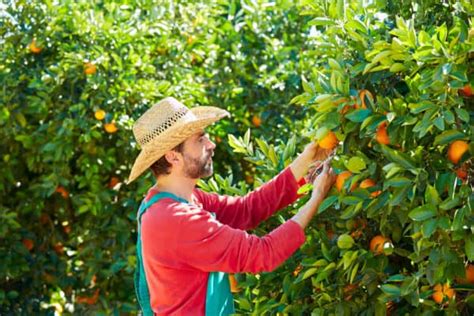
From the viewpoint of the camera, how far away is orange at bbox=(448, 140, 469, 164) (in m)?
2.71

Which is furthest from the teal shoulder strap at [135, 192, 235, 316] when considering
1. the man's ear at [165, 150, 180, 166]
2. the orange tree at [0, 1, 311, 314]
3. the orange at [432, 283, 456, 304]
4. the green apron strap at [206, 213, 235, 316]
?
the orange tree at [0, 1, 311, 314]

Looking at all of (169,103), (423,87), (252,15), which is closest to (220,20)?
(252,15)

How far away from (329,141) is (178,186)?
55 centimetres

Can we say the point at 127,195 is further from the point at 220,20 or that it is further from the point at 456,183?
the point at 456,183

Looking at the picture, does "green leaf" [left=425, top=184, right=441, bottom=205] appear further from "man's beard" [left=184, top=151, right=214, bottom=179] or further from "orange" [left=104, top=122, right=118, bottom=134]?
"orange" [left=104, top=122, right=118, bottom=134]

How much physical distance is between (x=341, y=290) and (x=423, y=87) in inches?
26.8

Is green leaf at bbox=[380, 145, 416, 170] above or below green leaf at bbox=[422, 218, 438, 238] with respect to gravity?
above

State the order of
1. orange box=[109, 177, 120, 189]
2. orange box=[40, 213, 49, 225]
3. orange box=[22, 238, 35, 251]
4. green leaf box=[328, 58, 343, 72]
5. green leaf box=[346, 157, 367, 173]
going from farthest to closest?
orange box=[40, 213, 49, 225] → orange box=[22, 238, 35, 251] → orange box=[109, 177, 120, 189] → green leaf box=[328, 58, 343, 72] → green leaf box=[346, 157, 367, 173]

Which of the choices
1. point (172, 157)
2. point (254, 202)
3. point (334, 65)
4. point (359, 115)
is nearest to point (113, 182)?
point (254, 202)

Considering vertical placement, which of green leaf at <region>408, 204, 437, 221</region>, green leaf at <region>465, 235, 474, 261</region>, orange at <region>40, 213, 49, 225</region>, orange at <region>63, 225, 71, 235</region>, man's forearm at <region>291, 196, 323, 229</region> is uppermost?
green leaf at <region>408, 204, 437, 221</region>

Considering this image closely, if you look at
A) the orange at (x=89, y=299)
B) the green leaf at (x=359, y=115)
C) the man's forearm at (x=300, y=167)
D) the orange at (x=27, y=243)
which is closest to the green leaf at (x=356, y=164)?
the green leaf at (x=359, y=115)

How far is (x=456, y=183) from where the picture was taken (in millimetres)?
2711

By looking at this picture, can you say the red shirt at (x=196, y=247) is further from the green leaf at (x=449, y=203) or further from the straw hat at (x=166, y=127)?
the green leaf at (x=449, y=203)

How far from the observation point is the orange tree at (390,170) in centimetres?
271
